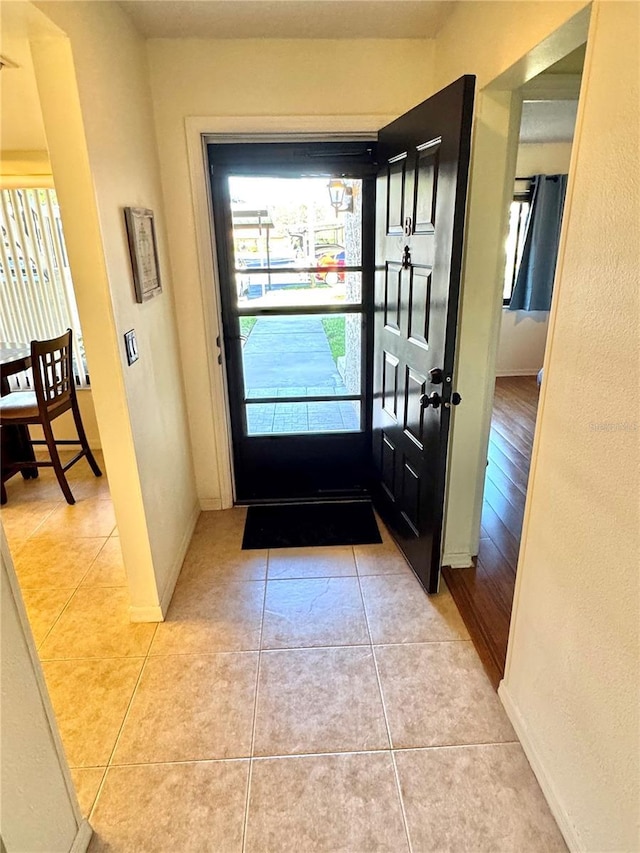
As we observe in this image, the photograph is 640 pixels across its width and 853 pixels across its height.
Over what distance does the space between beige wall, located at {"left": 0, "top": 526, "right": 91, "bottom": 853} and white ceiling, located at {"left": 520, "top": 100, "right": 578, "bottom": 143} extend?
3.44 meters

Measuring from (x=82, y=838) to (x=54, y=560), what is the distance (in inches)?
60.7

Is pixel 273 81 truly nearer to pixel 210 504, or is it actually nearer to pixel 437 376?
pixel 437 376

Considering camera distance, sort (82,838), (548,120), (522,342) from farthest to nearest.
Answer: (522,342) < (548,120) < (82,838)

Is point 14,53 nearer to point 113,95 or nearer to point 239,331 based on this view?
point 113,95

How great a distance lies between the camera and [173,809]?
142 cm

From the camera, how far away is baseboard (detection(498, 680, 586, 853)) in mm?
1293

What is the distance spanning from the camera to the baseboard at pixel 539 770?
1.29 metres

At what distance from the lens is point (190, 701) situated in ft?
5.75

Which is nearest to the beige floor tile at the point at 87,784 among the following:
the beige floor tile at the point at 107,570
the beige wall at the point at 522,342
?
the beige floor tile at the point at 107,570

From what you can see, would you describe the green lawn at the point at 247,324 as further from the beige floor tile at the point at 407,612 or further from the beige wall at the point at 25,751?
the beige wall at the point at 25,751

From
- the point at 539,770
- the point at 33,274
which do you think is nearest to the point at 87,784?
the point at 539,770

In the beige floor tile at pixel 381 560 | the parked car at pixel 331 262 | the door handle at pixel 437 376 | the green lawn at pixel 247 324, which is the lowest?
the beige floor tile at pixel 381 560

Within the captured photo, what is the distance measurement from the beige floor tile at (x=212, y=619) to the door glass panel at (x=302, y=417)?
973 millimetres

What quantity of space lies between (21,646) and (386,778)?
3.69 ft
